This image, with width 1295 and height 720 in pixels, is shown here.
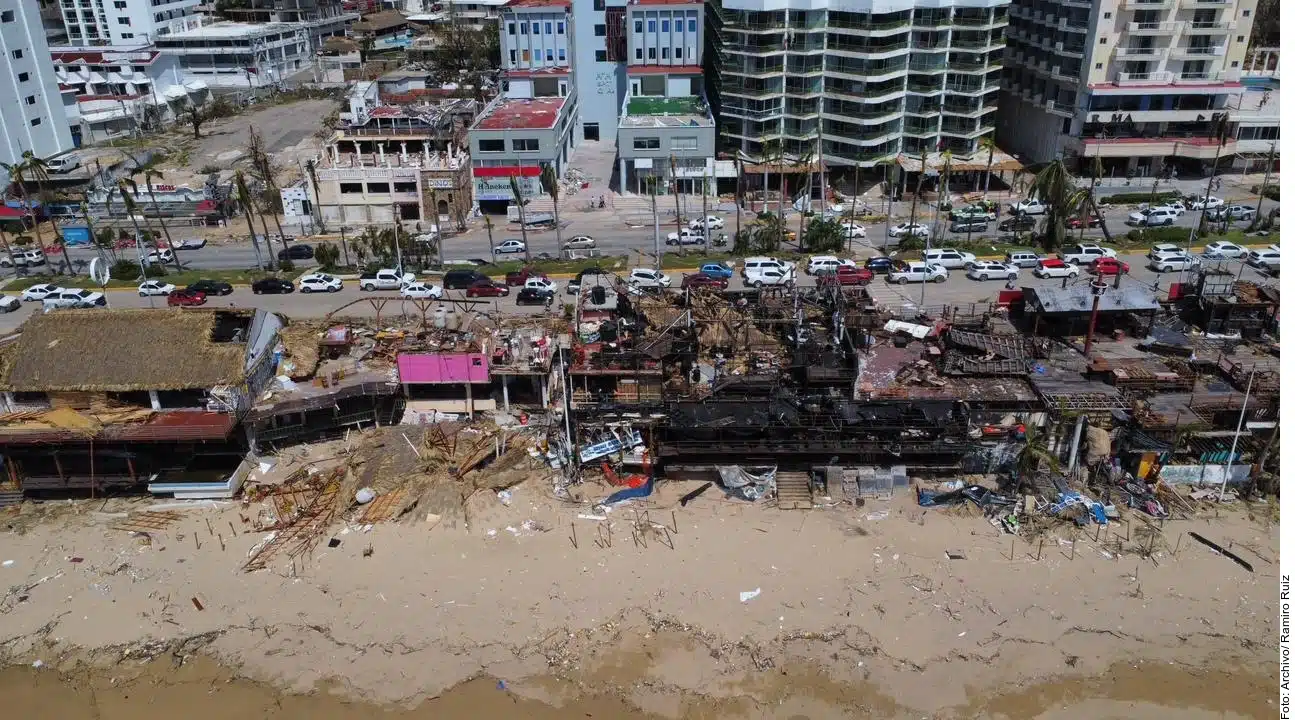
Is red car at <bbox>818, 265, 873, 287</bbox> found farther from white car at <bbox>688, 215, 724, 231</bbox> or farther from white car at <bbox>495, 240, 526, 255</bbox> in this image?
white car at <bbox>495, 240, 526, 255</bbox>

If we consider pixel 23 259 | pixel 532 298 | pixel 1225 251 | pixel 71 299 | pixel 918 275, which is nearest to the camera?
pixel 532 298

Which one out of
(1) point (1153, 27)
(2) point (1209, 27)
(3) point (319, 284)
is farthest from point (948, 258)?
(3) point (319, 284)

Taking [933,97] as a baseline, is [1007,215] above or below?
below

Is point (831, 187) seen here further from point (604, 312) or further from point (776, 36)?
point (604, 312)

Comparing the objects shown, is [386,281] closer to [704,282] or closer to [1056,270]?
[704,282]

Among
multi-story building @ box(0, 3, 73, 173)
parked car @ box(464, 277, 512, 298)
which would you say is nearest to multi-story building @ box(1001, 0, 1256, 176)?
parked car @ box(464, 277, 512, 298)

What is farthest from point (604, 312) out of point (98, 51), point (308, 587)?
point (98, 51)
